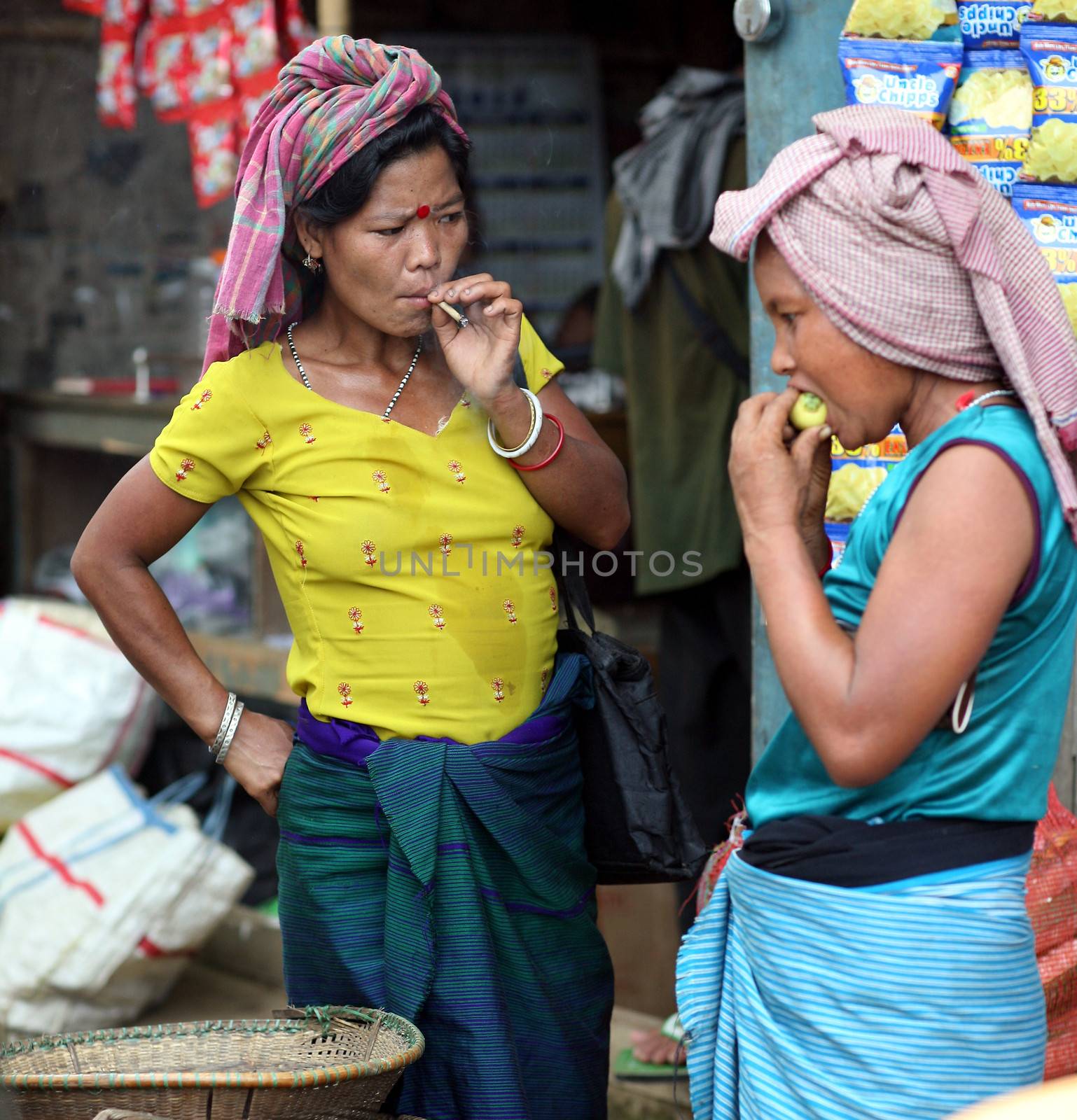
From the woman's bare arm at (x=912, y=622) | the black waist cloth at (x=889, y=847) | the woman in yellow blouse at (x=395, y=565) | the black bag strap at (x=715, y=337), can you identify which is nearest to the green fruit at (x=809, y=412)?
the woman's bare arm at (x=912, y=622)

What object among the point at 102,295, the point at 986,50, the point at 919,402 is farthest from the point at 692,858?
the point at 102,295

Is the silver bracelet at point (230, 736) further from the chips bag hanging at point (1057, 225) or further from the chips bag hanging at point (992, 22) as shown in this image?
the chips bag hanging at point (992, 22)

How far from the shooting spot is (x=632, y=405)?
392 cm

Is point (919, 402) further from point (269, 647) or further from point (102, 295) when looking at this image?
point (102, 295)

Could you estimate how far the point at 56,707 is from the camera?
170 inches

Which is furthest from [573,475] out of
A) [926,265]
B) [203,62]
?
[203,62]

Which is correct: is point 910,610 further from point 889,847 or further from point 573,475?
point 573,475

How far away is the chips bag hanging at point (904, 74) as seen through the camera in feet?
7.40

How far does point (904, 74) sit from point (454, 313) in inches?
33.3

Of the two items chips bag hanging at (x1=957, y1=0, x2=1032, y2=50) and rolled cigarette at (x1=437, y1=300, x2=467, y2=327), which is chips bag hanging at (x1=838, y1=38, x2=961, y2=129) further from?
rolled cigarette at (x1=437, y1=300, x2=467, y2=327)

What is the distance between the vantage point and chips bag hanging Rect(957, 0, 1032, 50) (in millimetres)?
2254

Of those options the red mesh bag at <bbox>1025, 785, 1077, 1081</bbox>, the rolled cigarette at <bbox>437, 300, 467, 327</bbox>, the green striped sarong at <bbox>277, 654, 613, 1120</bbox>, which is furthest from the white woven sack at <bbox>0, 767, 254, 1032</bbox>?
the red mesh bag at <bbox>1025, 785, 1077, 1081</bbox>

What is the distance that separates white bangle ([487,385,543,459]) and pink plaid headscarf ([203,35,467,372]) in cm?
38

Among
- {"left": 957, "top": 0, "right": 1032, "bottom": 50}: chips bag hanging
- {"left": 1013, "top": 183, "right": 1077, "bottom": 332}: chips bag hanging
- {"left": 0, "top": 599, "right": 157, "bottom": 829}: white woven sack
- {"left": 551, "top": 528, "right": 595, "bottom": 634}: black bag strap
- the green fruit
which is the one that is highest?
{"left": 957, "top": 0, "right": 1032, "bottom": 50}: chips bag hanging
